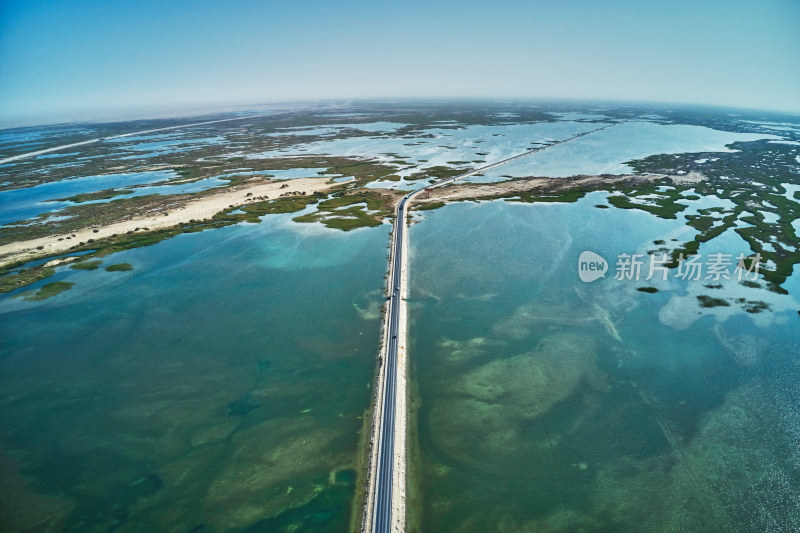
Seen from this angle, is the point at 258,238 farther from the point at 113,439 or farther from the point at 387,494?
the point at 387,494

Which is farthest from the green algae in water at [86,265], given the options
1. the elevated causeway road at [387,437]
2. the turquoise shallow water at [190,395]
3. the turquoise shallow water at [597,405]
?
the turquoise shallow water at [597,405]

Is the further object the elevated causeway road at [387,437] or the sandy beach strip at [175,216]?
the sandy beach strip at [175,216]

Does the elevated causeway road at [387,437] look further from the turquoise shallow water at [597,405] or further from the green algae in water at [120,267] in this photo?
the green algae in water at [120,267]

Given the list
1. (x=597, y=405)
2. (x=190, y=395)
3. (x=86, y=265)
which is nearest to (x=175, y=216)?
(x=86, y=265)

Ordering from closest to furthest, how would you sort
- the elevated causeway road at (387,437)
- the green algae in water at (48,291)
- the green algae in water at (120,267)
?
the elevated causeway road at (387,437) < the green algae in water at (48,291) < the green algae in water at (120,267)

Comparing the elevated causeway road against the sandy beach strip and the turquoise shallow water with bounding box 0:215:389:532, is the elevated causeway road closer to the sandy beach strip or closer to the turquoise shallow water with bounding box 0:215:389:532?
the turquoise shallow water with bounding box 0:215:389:532
